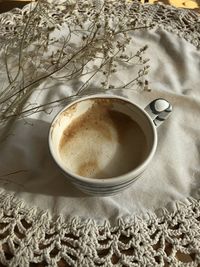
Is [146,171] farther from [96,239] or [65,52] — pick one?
[65,52]

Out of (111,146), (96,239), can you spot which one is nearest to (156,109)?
(111,146)

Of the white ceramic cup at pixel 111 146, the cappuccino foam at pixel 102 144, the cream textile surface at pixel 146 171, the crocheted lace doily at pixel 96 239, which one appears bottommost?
the crocheted lace doily at pixel 96 239

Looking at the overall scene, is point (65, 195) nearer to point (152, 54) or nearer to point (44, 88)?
point (44, 88)

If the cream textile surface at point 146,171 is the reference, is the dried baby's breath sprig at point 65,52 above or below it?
above

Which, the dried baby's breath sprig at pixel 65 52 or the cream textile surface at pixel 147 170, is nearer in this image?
the cream textile surface at pixel 147 170

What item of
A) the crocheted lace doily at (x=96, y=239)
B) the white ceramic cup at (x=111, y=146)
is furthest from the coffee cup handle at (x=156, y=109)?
the crocheted lace doily at (x=96, y=239)

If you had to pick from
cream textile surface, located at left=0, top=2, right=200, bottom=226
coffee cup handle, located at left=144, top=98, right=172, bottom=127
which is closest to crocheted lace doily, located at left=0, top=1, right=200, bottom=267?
cream textile surface, located at left=0, top=2, right=200, bottom=226

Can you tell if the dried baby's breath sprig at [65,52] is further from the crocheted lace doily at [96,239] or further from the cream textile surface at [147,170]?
the crocheted lace doily at [96,239]
